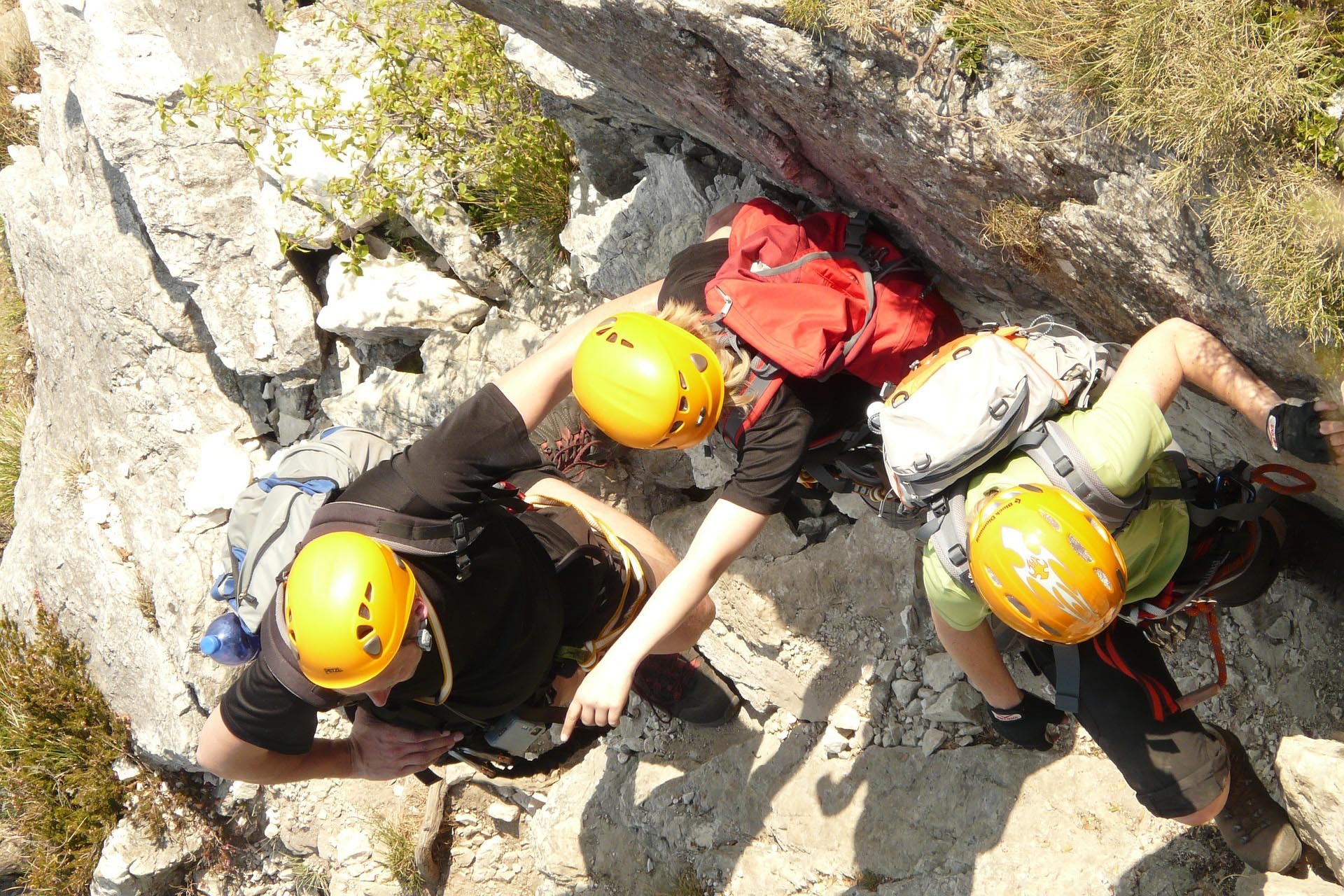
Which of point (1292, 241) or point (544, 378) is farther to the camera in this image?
point (544, 378)

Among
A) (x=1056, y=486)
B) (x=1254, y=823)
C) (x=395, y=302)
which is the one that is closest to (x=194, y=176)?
(x=395, y=302)

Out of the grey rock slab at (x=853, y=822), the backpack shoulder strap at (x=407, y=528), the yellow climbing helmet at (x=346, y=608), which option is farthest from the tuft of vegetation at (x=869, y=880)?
the yellow climbing helmet at (x=346, y=608)

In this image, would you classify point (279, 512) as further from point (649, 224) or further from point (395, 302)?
point (395, 302)

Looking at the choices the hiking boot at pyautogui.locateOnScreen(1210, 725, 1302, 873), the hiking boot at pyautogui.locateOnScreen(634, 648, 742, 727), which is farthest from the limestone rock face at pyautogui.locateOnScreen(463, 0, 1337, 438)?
the hiking boot at pyautogui.locateOnScreen(634, 648, 742, 727)

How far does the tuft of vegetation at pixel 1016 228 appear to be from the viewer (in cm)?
337

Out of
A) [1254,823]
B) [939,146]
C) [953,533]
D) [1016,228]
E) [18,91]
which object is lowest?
[18,91]

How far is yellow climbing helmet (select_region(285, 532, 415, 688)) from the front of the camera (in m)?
3.29

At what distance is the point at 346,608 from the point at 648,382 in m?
1.37

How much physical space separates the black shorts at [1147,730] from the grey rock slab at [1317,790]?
23cm

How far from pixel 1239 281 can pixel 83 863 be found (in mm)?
9390

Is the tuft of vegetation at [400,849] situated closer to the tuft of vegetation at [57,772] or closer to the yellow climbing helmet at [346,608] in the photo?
the tuft of vegetation at [57,772]

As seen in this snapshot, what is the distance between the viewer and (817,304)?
3.57 metres

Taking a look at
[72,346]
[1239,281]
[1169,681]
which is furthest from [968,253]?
[72,346]

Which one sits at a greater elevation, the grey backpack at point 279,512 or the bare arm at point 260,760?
the grey backpack at point 279,512
